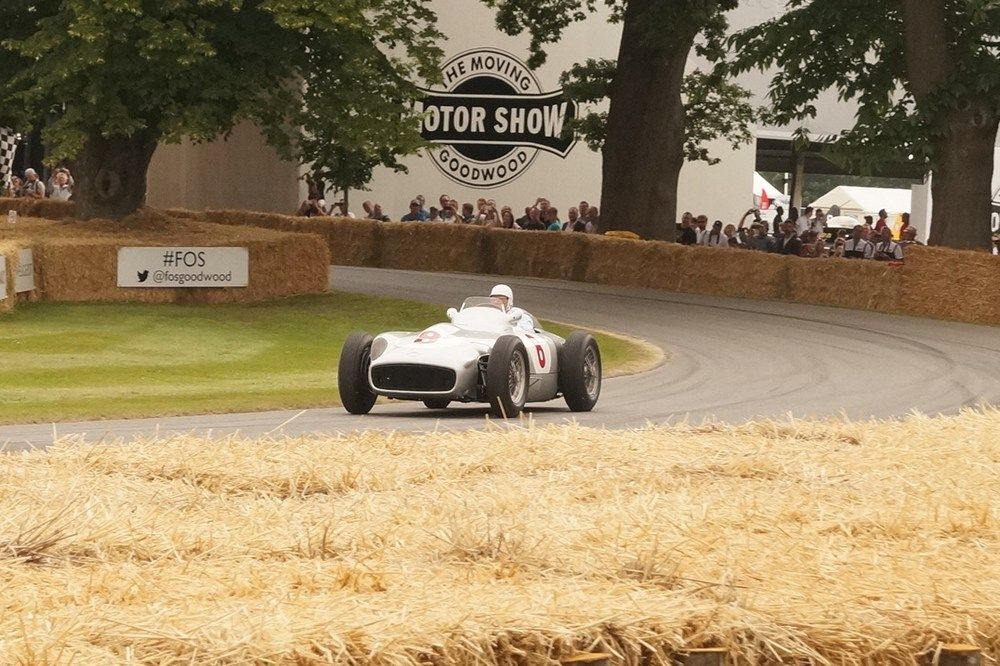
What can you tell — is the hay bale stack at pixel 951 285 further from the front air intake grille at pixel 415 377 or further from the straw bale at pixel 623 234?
the front air intake grille at pixel 415 377

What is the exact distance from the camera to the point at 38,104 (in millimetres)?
28188

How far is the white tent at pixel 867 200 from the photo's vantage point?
55.4m

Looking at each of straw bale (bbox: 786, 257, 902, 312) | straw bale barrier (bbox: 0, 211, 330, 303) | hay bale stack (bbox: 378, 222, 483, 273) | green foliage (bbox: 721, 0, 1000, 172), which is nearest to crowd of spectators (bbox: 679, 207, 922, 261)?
Answer: straw bale (bbox: 786, 257, 902, 312)

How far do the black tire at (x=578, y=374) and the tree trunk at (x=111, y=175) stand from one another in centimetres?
1545

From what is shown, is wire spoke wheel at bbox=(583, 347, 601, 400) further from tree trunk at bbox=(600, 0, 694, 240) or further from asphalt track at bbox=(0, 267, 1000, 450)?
tree trunk at bbox=(600, 0, 694, 240)

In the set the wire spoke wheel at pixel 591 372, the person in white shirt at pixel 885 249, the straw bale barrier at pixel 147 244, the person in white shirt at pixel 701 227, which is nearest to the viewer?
the wire spoke wheel at pixel 591 372

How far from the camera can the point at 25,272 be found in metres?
26.3

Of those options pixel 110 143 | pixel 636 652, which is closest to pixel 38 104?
pixel 110 143

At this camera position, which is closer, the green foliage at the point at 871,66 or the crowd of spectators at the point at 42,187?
the green foliage at the point at 871,66

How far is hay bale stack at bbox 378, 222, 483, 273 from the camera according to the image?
37.3 metres

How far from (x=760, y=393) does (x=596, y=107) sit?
29.5 m

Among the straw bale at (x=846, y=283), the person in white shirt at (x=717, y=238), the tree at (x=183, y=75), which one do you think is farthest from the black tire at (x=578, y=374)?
the person in white shirt at (x=717, y=238)

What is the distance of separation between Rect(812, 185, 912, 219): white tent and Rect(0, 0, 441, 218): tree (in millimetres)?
27778

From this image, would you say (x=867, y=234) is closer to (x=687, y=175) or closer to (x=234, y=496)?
(x=687, y=175)
